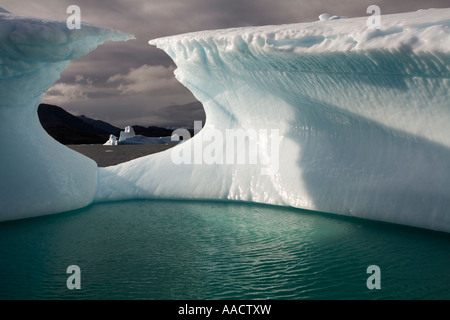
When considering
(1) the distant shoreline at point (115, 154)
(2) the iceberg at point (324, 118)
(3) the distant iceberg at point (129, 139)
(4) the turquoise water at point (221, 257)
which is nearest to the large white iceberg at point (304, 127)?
(2) the iceberg at point (324, 118)

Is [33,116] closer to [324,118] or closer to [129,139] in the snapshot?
[324,118]

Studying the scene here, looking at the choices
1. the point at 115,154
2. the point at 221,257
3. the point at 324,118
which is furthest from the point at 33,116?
the point at 115,154

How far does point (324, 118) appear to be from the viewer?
7.30m

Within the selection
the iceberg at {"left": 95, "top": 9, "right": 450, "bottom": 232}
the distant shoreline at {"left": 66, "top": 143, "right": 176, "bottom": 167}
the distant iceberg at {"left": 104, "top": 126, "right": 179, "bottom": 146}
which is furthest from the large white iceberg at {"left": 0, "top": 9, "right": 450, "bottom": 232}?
the distant iceberg at {"left": 104, "top": 126, "right": 179, "bottom": 146}

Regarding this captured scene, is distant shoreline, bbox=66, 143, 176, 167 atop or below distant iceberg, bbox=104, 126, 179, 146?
below

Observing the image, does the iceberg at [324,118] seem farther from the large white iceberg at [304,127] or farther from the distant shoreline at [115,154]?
the distant shoreline at [115,154]

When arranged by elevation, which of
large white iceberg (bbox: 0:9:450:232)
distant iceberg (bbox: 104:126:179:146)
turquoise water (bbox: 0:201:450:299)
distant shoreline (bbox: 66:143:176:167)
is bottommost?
turquoise water (bbox: 0:201:450:299)

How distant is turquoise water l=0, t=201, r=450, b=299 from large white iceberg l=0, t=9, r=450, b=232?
0.57m

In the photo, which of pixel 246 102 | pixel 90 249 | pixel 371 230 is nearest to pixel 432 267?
pixel 371 230

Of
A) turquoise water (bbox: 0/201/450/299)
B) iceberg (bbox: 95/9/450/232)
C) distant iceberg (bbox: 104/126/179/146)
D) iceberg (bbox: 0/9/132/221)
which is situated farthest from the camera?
distant iceberg (bbox: 104/126/179/146)

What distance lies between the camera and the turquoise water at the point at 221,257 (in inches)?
152

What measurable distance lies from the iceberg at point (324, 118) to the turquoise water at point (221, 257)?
56 cm

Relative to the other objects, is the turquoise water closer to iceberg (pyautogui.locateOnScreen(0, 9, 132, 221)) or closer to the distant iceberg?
iceberg (pyautogui.locateOnScreen(0, 9, 132, 221))

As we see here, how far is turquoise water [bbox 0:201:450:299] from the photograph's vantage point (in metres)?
3.86
